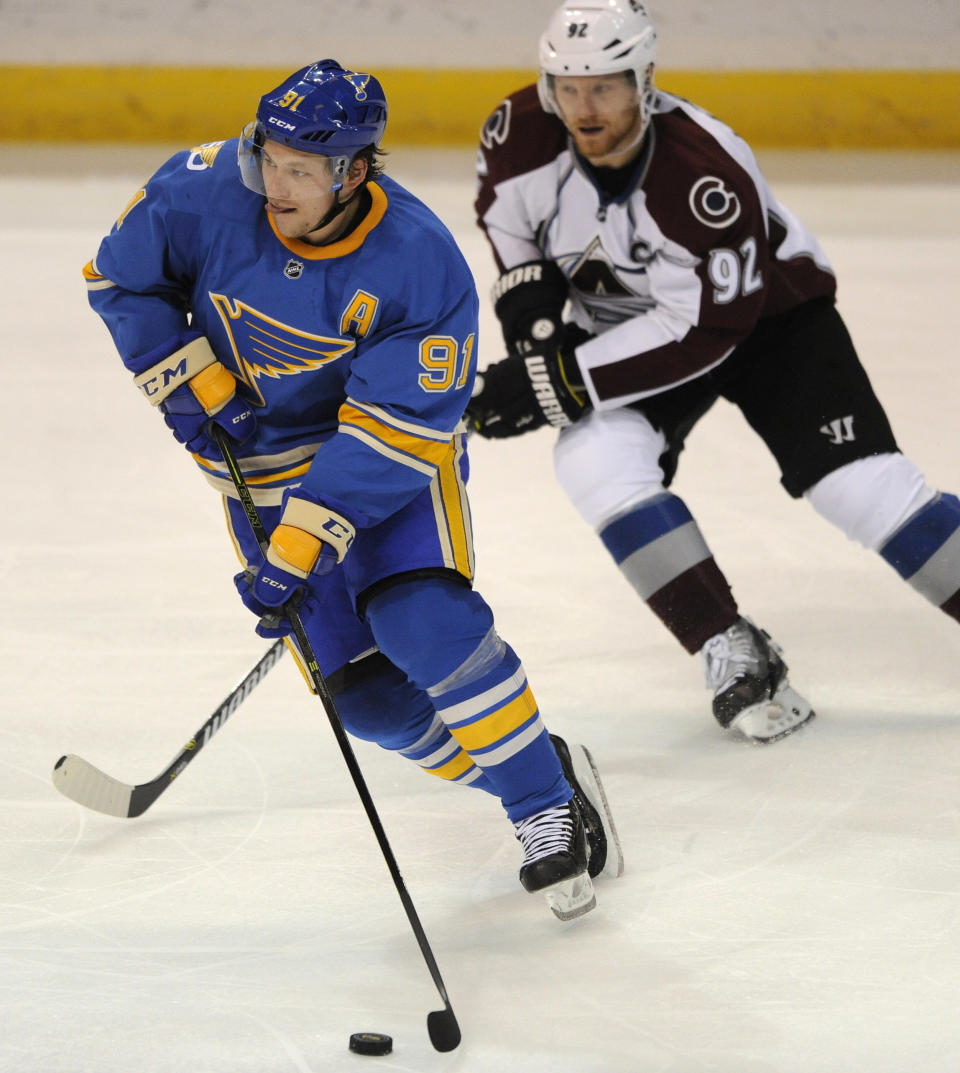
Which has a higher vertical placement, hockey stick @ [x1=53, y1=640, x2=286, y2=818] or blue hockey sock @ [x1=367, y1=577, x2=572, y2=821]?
blue hockey sock @ [x1=367, y1=577, x2=572, y2=821]

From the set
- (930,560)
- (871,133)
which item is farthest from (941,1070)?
(871,133)

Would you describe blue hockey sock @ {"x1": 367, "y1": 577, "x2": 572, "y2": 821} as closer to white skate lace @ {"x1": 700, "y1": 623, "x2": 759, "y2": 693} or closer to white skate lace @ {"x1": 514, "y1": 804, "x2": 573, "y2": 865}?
white skate lace @ {"x1": 514, "y1": 804, "x2": 573, "y2": 865}

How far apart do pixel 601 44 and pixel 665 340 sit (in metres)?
0.48

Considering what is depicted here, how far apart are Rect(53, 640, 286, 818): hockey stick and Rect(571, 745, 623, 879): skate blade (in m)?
0.49

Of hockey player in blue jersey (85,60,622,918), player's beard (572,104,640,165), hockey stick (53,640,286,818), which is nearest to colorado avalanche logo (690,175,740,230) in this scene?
player's beard (572,104,640,165)

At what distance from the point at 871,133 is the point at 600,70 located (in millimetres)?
4256

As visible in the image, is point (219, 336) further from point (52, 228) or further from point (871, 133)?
point (871, 133)

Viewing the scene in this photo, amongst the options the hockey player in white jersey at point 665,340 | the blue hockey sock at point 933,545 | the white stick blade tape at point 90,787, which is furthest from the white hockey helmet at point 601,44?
the white stick blade tape at point 90,787

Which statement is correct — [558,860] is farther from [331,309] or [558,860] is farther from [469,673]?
[331,309]

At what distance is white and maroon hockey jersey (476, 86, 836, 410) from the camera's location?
98.2 inches

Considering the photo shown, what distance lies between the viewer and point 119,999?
1.83 m

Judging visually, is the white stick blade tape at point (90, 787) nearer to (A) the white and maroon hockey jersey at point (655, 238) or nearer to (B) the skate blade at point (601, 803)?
(B) the skate blade at point (601, 803)

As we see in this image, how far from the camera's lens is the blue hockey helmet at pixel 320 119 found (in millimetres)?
1763

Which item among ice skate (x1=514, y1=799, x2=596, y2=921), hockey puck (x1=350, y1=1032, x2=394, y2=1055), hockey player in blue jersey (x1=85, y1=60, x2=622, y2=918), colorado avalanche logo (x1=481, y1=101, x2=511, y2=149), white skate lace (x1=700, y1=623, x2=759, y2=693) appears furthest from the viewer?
colorado avalanche logo (x1=481, y1=101, x2=511, y2=149)
